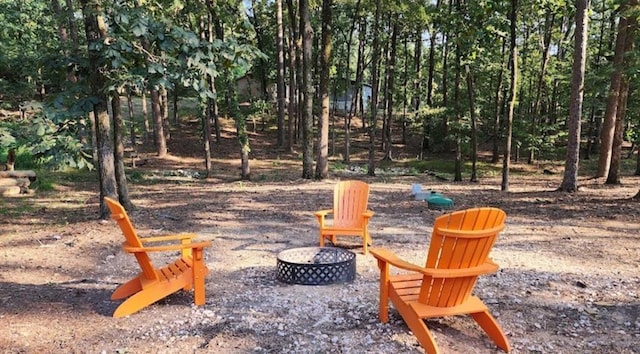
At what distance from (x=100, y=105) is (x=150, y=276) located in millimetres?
3771

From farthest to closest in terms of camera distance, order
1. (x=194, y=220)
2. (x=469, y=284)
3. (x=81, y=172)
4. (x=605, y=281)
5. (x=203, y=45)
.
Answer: (x=81, y=172)
(x=194, y=220)
(x=203, y=45)
(x=605, y=281)
(x=469, y=284)

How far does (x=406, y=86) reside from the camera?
20.6m

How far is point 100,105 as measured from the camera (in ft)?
21.6

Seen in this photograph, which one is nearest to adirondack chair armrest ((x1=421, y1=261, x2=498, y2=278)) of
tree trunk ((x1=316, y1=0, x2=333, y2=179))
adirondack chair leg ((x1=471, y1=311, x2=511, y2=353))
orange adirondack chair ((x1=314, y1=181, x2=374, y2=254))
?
adirondack chair leg ((x1=471, y1=311, x2=511, y2=353))

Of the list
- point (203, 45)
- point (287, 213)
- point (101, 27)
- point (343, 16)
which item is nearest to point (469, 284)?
point (203, 45)

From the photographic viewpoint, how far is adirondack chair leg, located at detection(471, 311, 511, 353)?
3.07 metres

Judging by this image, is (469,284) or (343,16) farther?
(343,16)

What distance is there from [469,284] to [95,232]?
5409 mm

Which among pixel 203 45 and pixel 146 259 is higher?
pixel 203 45

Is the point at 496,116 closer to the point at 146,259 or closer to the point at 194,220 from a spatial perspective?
the point at 194,220

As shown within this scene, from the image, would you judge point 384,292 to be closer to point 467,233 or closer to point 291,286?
point 467,233

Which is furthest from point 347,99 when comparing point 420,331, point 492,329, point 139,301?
point 420,331

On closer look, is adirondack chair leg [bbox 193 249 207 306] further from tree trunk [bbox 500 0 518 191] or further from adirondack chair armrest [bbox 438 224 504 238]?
tree trunk [bbox 500 0 518 191]

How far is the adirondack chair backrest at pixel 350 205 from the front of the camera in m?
5.84
